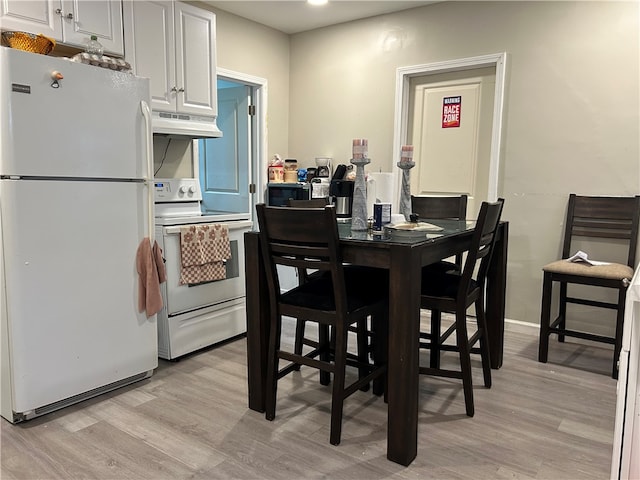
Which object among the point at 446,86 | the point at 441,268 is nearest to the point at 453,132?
the point at 446,86

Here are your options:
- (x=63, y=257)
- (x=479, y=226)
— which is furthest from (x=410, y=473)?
(x=63, y=257)

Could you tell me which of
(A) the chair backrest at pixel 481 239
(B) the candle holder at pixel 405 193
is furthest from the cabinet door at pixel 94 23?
(A) the chair backrest at pixel 481 239

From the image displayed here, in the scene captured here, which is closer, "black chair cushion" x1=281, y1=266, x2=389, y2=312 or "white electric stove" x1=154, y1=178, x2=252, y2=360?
"black chair cushion" x1=281, y1=266, x2=389, y2=312

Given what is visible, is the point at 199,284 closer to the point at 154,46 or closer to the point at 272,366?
the point at 272,366

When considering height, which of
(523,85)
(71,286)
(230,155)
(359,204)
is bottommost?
(71,286)

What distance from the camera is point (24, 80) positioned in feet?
6.48

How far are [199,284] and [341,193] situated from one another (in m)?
1.68

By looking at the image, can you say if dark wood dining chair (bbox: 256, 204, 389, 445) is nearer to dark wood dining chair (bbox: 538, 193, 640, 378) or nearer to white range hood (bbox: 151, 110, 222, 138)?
dark wood dining chair (bbox: 538, 193, 640, 378)

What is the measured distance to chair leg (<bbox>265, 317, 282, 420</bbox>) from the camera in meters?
2.08

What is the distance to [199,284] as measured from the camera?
2.98 m

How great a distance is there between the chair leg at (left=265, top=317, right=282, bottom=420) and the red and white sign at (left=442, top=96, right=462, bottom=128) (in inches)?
100

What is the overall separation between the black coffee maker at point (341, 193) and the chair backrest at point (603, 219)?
171 cm

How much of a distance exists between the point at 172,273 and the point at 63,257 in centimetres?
71

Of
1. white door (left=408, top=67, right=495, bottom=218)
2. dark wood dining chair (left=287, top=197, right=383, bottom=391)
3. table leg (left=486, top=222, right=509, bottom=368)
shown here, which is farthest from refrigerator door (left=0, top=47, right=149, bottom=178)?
white door (left=408, top=67, right=495, bottom=218)
